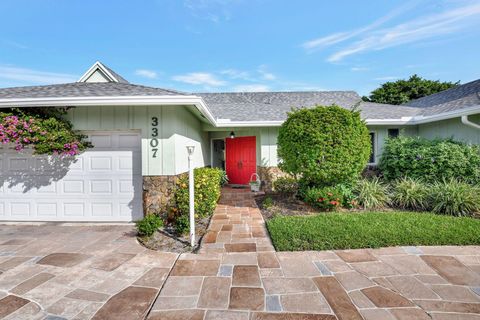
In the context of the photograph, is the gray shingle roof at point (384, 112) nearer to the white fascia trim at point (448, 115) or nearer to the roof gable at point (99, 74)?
the white fascia trim at point (448, 115)

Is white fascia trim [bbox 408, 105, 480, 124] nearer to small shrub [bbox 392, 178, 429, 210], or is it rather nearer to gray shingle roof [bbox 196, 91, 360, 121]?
small shrub [bbox 392, 178, 429, 210]

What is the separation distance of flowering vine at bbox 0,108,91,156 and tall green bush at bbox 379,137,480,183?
9.40 meters

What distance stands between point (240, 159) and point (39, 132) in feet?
22.6

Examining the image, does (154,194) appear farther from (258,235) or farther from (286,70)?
(286,70)

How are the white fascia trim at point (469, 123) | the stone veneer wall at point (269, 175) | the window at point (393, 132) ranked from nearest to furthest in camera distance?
the white fascia trim at point (469, 123), the stone veneer wall at point (269, 175), the window at point (393, 132)

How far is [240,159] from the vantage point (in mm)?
9914

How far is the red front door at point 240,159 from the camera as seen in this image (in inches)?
372

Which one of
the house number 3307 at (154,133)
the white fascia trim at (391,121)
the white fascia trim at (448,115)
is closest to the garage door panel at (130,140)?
the house number 3307 at (154,133)

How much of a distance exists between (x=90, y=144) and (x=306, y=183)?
586 centimetres

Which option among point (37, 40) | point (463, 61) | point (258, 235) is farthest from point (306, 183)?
point (37, 40)

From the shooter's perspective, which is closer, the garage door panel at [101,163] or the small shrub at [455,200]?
the small shrub at [455,200]

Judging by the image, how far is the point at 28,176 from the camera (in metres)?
5.43

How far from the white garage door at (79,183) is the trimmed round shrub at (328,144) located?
13.7 ft

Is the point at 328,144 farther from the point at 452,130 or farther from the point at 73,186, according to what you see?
the point at 73,186
